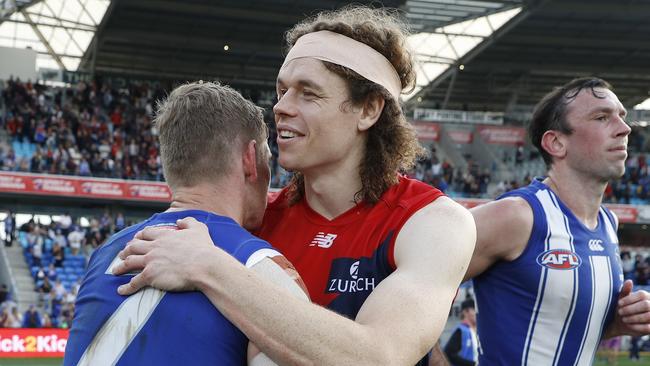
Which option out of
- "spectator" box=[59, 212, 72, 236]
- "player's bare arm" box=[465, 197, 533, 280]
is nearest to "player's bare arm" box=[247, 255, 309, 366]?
"player's bare arm" box=[465, 197, 533, 280]

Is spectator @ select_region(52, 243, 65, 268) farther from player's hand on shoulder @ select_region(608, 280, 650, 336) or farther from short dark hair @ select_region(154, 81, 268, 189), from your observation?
short dark hair @ select_region(154, 81, 268, 189)

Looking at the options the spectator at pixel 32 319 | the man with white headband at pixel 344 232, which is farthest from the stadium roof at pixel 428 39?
the man with white headband at pixel 344 232

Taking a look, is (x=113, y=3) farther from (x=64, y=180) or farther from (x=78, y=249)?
(x=78, y=249)

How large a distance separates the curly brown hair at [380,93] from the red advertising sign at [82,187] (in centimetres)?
2729

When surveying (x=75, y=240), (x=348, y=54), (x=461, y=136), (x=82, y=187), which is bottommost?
(x=75, y=240)

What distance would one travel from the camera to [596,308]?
4.45m

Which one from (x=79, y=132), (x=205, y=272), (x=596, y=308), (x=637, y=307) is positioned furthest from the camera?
(x=79, y=132)

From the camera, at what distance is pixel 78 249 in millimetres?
28578

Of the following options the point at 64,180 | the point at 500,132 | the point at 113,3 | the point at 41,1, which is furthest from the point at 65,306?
the point at 500,132

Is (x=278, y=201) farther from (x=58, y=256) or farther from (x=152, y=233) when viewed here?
(x=58, y=256)

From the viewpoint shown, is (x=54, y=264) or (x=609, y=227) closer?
(x=609, y=227)

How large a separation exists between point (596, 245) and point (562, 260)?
0.26 meters

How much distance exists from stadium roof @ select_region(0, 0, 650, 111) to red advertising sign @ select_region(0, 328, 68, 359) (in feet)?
59.3

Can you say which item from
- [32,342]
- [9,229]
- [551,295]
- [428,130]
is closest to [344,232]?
[551,295]
